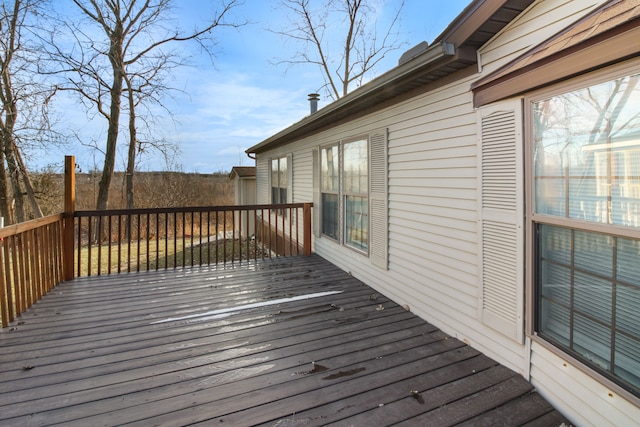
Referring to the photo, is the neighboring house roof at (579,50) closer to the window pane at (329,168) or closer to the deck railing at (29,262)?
the window pane at (329,168)

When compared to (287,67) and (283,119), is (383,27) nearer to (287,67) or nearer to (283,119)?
(287,67)

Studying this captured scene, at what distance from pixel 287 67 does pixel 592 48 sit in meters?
11.9

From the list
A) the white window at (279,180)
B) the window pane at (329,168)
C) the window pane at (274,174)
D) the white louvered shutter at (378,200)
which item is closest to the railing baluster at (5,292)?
the white louvered shutter at (378,200)

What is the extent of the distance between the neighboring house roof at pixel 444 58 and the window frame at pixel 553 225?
2.14ft

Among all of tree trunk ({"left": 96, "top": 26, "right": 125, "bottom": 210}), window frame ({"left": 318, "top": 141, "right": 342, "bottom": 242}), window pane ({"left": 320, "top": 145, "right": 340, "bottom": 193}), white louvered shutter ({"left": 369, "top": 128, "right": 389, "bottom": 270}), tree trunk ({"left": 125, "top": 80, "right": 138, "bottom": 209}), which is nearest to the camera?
white louvered shutter ({"left": 369, "top": 128, "right": 389, "bottom": 270})

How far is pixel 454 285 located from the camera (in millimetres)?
2990

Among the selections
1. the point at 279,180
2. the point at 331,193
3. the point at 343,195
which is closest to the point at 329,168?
the point at 331,193

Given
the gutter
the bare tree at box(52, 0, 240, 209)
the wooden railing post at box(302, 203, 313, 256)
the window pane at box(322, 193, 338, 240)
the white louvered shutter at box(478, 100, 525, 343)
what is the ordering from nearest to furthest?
1. the white louvered shutter at box(478, 100, 525, 343)
2. the gutter
3. the window pane at box(322, 193, 338, 240)
4. the wooden railing post at box(302, 203, 313, 256)
5. the bare tree at box(52, 0, 240, 209)

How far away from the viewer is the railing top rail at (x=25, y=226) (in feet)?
10.3

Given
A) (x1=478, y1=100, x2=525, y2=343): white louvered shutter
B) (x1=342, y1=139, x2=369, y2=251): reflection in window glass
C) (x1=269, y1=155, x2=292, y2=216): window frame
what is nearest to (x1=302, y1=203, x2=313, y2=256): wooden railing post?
(x1=269, y1=155, x2=292, y2=216): window frame

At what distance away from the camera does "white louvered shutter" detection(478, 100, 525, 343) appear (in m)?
2.31

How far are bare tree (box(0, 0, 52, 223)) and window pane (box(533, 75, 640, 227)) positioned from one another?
1198cm

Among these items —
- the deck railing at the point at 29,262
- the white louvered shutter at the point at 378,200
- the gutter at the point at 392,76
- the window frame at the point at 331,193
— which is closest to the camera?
the gutter at the point at 392,76

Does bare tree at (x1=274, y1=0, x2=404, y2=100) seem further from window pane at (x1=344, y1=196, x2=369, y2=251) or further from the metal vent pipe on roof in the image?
window pane at (x1=344, y1=196, x2=369, y2=251)
